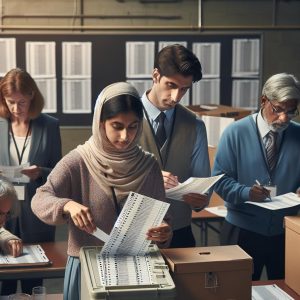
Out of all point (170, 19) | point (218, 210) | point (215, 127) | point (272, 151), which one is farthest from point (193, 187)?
point (170, 19)

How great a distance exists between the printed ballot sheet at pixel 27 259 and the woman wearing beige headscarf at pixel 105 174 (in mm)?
775

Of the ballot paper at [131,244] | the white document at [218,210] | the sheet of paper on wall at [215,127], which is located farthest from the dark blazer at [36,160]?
the sheet of paper on wall at [215,127]

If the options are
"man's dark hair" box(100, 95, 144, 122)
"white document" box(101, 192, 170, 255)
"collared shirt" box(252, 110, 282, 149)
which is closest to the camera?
"white document" box(101, 192, 170, 255)

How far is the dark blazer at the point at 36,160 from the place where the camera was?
311 cm

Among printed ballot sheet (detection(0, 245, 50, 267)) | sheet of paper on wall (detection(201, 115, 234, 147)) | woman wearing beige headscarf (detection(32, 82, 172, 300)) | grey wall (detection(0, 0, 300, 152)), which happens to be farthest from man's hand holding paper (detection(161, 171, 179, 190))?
grey wall (detection(0, 0, 300, 152))

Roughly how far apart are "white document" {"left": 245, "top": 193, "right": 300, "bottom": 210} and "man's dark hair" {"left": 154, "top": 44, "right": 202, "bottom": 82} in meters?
0.64

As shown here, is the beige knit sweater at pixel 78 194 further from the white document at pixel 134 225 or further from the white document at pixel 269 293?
the white document at pixel 269 293

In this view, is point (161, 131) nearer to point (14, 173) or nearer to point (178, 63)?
point (178, 63)

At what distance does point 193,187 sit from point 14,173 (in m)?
1.05

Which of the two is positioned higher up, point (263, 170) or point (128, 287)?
point (263, 170)

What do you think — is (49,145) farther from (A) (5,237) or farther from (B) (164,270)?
(B) (164,270)

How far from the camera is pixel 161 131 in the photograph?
255cm

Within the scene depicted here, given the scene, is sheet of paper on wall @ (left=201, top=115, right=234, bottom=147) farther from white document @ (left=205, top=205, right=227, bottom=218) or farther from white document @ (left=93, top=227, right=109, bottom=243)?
white document @ (left=93, top=227, right=109, bottom=243)

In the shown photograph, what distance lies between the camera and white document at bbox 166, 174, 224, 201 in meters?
2.39
